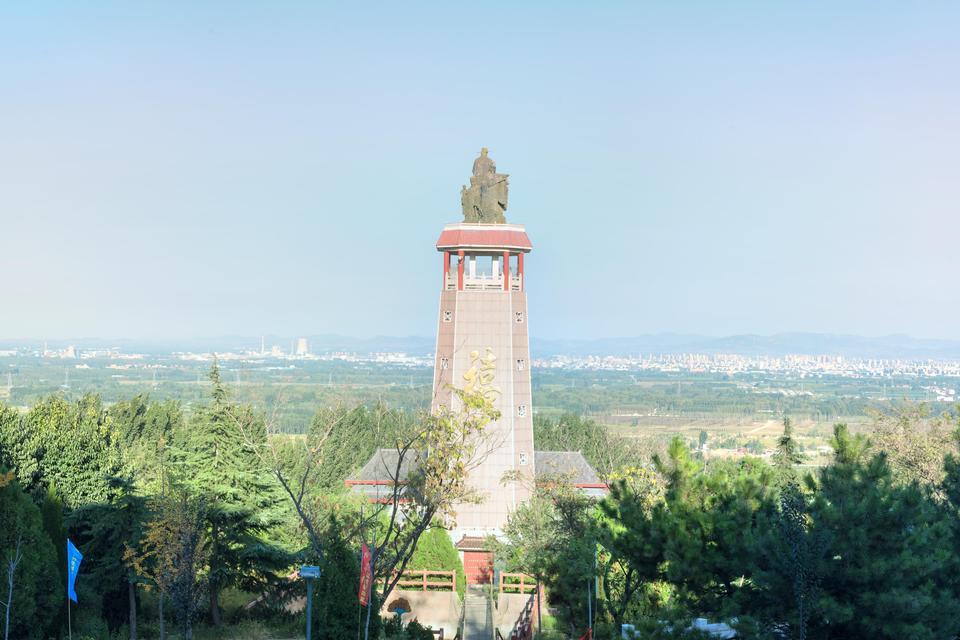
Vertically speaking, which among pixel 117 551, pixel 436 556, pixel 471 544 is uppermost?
pixel 117 551

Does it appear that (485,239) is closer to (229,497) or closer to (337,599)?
(229,497)

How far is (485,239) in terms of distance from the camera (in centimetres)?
3506

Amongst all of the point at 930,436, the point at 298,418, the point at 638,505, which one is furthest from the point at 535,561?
the point at 298,418

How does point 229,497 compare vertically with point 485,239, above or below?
below

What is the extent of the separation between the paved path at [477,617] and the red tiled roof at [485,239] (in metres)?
10.9

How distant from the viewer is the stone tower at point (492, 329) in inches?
1340

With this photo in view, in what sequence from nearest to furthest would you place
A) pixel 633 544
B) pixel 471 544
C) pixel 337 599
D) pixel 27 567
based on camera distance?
pixel 337 599
pixel 633 544
pixel 27 567
pixel 471 544

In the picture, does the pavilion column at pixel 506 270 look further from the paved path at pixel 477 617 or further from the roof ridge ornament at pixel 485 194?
the paved path at pixel 477 617

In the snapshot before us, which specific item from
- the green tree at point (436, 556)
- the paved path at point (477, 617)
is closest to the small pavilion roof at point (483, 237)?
the green tree at point (436, 556)

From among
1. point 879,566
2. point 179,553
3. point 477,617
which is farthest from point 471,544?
point 879,566

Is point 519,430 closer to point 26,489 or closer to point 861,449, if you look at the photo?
point 26,489

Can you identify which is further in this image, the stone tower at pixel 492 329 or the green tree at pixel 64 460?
the stone tower at pixel 492 329

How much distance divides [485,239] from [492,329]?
278 centimetres

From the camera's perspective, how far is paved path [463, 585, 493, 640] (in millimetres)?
24906
